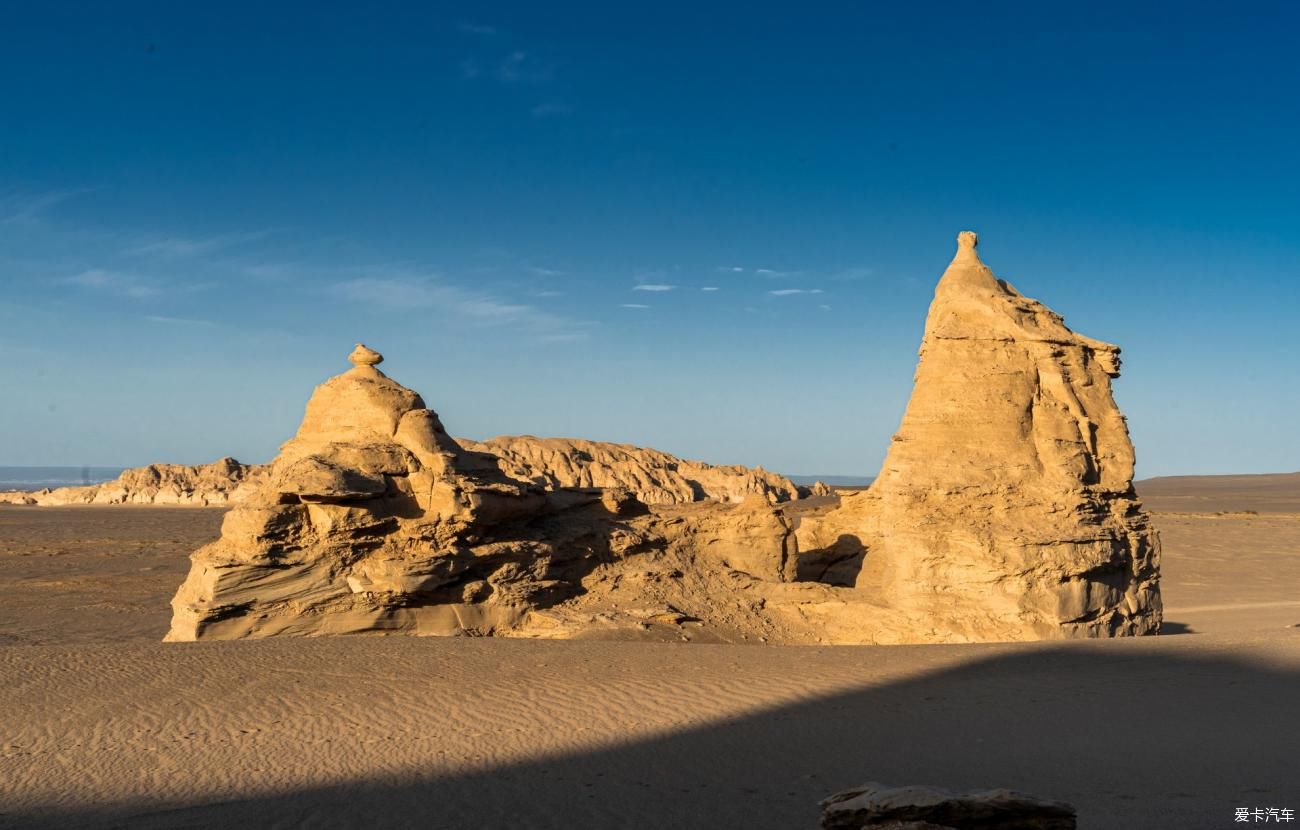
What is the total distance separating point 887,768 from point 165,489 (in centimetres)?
7087

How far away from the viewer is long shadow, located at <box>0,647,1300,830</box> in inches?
232

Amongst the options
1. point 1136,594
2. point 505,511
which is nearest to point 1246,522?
point 1136,594

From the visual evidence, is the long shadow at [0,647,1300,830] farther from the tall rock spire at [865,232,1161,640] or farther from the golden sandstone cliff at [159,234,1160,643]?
the golden sandstone cliff at [159,234,1160,643]

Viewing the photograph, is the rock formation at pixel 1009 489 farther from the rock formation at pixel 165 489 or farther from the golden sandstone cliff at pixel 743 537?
the rock formation at pixel 165 489

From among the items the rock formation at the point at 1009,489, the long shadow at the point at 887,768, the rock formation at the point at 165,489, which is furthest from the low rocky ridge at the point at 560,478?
the long shadow at the point at 887,768

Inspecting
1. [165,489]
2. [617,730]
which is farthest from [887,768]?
[165,489]

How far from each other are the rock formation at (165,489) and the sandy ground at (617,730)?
60533mm

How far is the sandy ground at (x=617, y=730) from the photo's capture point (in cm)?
612

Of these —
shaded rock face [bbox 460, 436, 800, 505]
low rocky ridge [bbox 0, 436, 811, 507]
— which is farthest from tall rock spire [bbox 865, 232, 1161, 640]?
shaded rock face [bbox 460, 436, 800, 505]

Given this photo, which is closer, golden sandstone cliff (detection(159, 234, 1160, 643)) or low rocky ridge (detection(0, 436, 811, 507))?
golden sandstone cliff (detection(159, 234, 1160, 643))

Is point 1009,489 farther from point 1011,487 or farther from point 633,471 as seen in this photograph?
point 633,471

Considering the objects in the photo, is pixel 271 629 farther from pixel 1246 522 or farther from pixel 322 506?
pixel 1246 522

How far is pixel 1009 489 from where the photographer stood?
13453mm

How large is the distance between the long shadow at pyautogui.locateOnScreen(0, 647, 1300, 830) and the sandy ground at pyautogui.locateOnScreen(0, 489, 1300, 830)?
2cm
